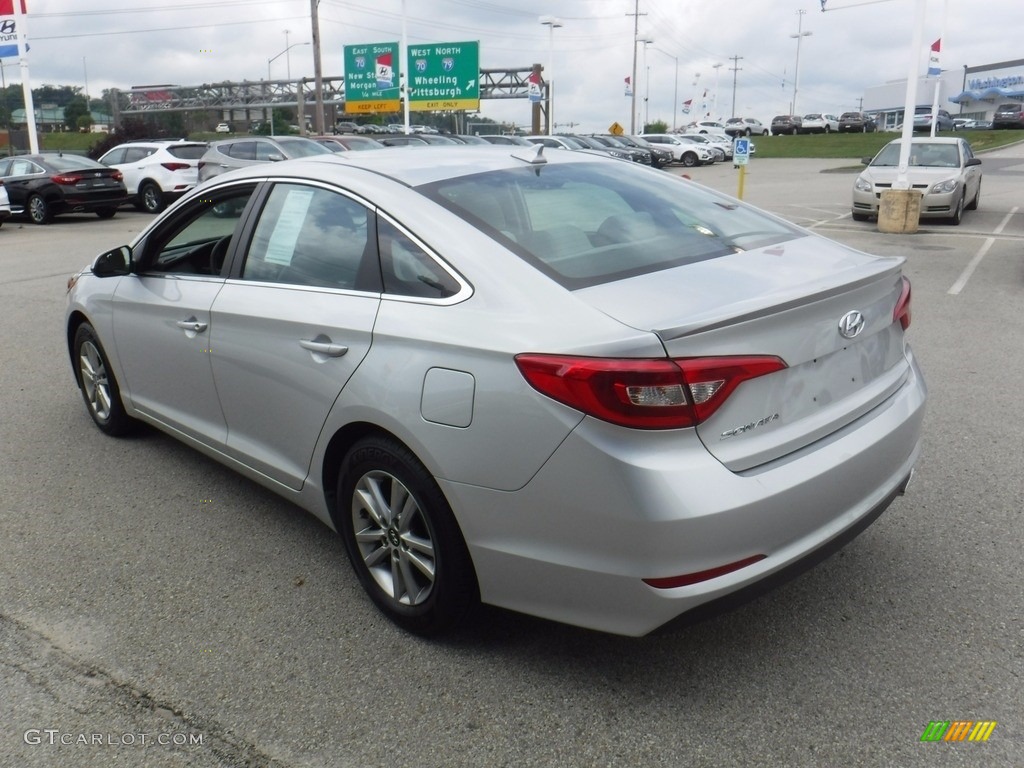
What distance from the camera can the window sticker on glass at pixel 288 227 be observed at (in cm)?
366

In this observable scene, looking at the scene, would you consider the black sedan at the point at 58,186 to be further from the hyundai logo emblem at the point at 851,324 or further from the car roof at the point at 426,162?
the hyundai logo emblem at the point at 851,324

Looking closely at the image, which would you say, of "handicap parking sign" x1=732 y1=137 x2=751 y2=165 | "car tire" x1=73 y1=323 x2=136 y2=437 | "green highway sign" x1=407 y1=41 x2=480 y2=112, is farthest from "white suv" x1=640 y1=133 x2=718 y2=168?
"car tire" x1=73 y1=323 x2=136 y2=437

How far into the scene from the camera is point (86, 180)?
821 inches

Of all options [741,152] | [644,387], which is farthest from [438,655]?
[741,152]

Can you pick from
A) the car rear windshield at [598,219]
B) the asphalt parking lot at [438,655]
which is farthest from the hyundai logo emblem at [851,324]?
the asphalt parking lot at [438,655]

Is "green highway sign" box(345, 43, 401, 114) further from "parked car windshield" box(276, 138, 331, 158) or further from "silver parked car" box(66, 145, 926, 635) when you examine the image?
"silver parked car" box(66, 145, 926, 635)

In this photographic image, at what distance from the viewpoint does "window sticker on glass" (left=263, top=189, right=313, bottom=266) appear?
12.0 feet

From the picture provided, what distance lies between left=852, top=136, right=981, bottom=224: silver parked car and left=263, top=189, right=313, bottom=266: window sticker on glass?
48.1 ft

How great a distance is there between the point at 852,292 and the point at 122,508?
11.2ft

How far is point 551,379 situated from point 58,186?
21450 millimetres

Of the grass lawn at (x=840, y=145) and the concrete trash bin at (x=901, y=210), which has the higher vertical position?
the grass lawn at (x=840, y=145)

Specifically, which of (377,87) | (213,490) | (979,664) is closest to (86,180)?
(213,490)

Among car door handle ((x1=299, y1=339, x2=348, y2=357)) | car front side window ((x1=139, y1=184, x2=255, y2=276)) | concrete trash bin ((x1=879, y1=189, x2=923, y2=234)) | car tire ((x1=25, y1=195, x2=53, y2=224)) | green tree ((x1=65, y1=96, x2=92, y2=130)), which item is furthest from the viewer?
green tree ((x1=65, y1=96, x2=92, y2=130))

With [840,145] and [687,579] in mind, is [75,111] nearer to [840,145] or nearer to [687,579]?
[840,145]
